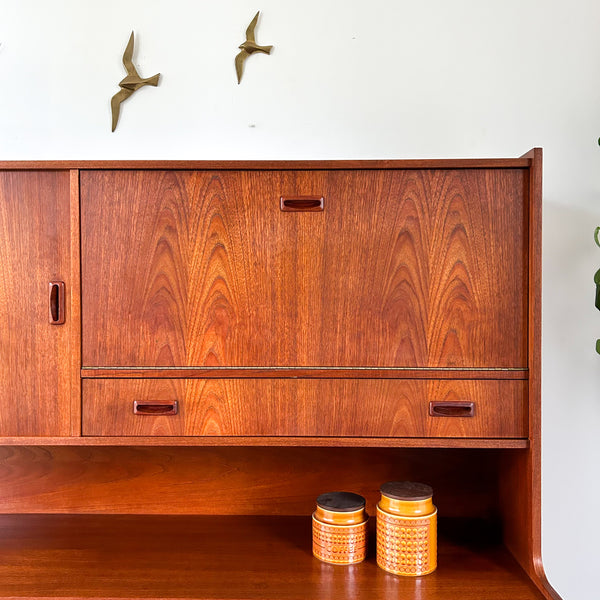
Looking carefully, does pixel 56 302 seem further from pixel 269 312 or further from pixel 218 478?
pixel 218 478

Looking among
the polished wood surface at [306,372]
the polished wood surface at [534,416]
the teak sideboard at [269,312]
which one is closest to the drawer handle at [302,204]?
the teak sideboard at [269,312]

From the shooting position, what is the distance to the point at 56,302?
1.30 m

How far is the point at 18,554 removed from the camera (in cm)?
139

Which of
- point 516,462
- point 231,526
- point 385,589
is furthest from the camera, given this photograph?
point 231,526

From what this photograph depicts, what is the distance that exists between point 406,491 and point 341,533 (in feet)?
0.61

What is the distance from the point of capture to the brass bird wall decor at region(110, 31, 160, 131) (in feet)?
5.36

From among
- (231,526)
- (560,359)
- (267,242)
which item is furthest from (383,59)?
(231,526)

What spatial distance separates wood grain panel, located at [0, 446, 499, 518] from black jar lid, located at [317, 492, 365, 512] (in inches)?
6.2

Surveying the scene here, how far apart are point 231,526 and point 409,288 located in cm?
84

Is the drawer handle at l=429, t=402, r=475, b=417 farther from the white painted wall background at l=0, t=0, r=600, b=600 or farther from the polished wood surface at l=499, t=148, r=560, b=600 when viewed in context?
the white painted wall background at l=0, t=0, r=600, b=600

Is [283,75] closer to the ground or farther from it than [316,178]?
farther from it

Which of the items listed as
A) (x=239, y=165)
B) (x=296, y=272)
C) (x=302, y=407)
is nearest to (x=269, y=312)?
(x=296, y=272)

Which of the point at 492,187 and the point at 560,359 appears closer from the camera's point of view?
the point at 492,187

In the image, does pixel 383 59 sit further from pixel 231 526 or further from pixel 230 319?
pixel 231 526
